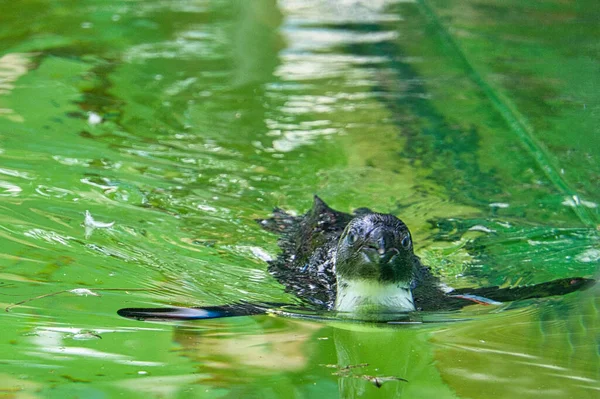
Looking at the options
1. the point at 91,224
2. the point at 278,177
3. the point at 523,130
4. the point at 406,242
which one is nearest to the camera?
the point at 406,242

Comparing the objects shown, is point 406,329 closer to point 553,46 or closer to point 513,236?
point 513,236

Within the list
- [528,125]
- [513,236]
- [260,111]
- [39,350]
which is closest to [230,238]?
[513,236]

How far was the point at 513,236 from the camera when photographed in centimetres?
534

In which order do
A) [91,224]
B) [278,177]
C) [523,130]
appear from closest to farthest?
[91,224] < [278,177] < [523,130]

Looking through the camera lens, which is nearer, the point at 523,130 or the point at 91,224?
the point at 91,224

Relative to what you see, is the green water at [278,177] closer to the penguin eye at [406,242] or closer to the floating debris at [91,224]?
the floating debris at [91,224]

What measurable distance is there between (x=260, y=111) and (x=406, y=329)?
13.5ft

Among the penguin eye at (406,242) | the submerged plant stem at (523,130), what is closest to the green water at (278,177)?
the submerged plant stem at (523,130)

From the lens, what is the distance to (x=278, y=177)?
20.4 ft

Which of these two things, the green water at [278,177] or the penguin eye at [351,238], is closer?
the green water at [278,177]

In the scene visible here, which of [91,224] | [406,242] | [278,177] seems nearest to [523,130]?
[278,177]

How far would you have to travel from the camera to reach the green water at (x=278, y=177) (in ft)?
10.3

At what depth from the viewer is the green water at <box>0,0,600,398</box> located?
3.15m

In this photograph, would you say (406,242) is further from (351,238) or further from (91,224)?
(91,224)
